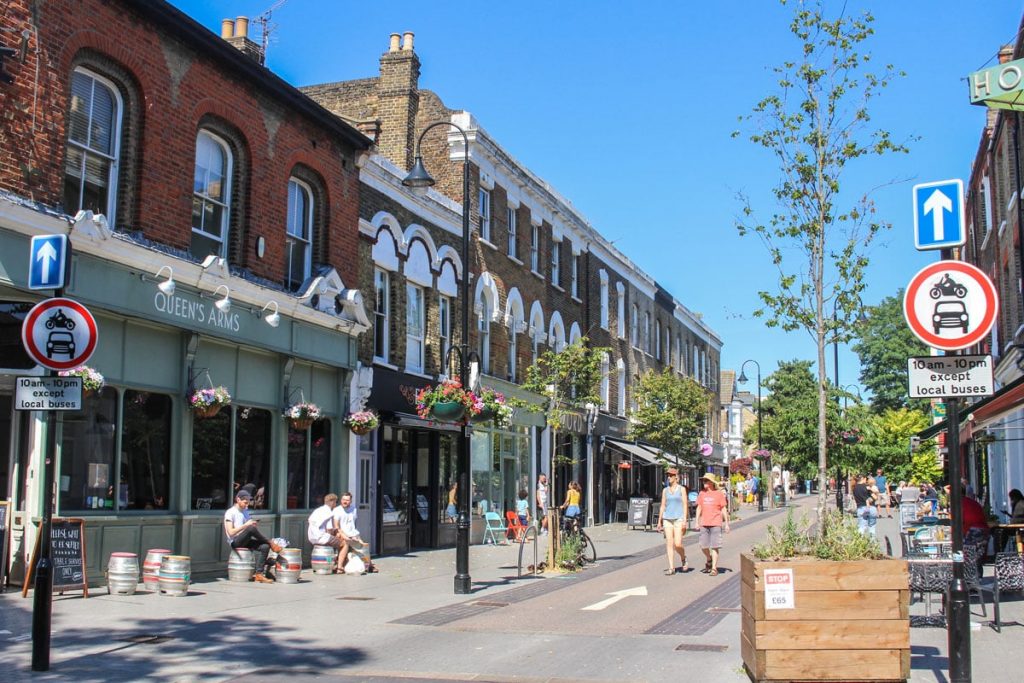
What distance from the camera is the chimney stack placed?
25797mm

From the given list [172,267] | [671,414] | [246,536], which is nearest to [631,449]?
[671,414]

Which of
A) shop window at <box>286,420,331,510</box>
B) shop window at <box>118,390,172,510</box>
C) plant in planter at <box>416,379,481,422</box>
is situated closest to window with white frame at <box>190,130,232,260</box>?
shop window at <box>118,390,172,510</box>

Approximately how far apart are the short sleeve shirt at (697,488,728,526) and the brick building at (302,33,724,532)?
23.7 feet

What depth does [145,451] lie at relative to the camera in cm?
1523

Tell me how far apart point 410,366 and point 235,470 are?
6.82 meters

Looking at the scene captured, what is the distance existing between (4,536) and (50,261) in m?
5.72

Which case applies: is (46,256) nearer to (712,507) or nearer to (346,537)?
(346,537)

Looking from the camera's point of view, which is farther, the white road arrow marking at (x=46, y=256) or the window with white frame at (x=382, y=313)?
the window with white frame at (x=382, y=313)

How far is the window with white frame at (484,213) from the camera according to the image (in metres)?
28.1

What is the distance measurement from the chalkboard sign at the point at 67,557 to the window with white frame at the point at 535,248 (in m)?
19.8

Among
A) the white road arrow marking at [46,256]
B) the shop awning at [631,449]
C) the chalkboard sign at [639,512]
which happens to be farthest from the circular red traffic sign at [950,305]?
the shop awning at [631,449]

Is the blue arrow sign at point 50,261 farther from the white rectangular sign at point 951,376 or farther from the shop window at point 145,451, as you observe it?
the white rectangular sign at point 951,376

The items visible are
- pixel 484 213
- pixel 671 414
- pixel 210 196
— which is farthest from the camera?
pixel 671 414

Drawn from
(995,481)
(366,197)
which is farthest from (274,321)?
(995,481)
